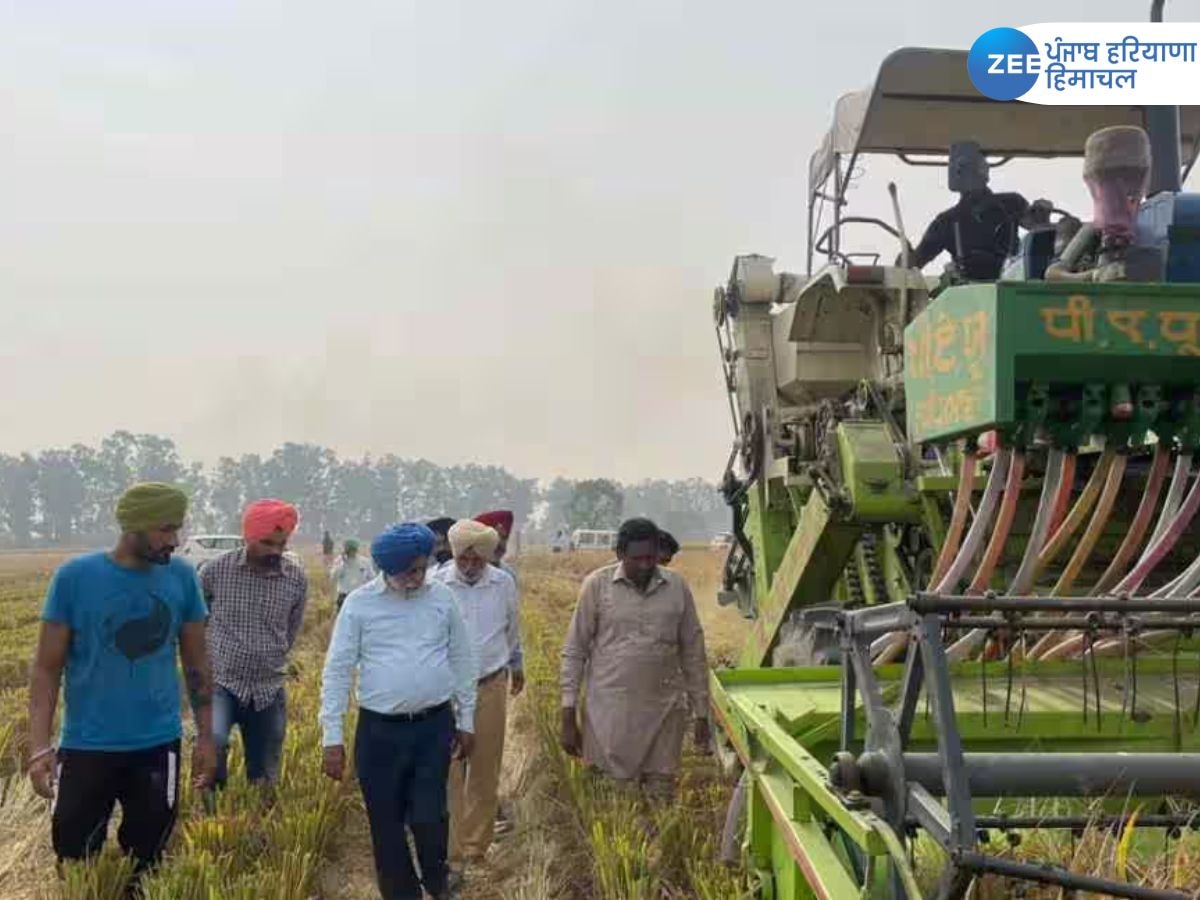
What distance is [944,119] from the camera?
5.07 m

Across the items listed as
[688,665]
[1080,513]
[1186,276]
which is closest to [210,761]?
[688,665]

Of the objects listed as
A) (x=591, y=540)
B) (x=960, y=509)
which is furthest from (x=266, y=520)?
(x=591, y=540)

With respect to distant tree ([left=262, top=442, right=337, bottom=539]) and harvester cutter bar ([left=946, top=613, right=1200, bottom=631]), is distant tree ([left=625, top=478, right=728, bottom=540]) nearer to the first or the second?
distant tree ([left=262, top=442, right=337, bottom=539])

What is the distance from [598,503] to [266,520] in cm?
6925

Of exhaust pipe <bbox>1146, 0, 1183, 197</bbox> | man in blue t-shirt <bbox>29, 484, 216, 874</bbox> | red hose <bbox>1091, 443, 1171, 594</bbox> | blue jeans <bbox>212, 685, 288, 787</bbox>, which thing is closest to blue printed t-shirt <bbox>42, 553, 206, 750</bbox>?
man in blue t-shirt <bbox>29, 484, 216, 874</bbox>

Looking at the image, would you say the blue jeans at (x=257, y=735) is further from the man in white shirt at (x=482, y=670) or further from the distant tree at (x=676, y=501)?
the distant tree at (x=676, y=501)

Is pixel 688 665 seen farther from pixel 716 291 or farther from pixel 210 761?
pixel 716 291

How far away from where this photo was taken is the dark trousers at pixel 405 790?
3.79m

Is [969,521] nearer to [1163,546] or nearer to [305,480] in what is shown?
[1163,546]

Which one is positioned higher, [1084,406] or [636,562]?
[1084,406]

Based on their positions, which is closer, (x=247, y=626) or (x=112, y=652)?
(x=112, y=652)

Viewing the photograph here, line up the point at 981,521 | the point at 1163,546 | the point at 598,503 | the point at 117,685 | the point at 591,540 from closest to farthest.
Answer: the point at 1163,546 → the point at 981,521 → the point at 117,685 → the point at 591,540 → the point at 598,503

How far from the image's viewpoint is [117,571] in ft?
11.4

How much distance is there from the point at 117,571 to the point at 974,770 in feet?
8.44
